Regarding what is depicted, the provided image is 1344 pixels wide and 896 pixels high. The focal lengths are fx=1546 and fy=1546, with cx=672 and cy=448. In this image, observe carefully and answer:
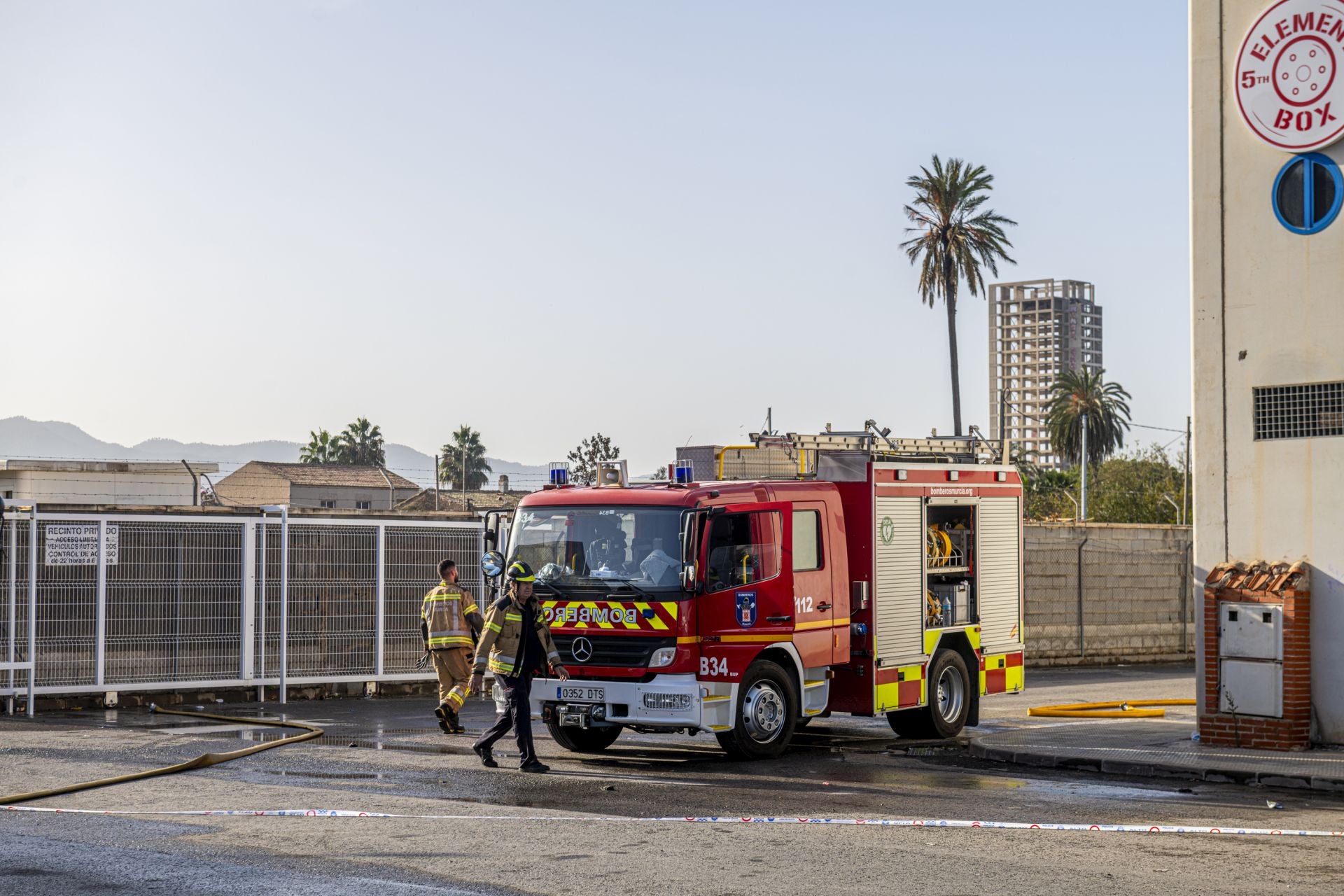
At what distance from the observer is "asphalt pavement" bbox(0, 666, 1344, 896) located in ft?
27.4

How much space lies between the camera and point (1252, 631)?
14.4 m

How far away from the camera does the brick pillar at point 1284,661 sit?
46.3 feet

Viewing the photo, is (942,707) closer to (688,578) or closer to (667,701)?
(667,701)

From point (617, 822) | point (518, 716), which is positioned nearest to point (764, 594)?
point (518, 716)

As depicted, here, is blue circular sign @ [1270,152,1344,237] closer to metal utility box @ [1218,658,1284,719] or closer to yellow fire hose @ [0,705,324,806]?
metal utility box @ [1218,658,1284,719]

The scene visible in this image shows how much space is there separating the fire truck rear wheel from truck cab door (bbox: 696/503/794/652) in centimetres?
248

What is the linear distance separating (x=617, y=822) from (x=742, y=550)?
3.98 meters

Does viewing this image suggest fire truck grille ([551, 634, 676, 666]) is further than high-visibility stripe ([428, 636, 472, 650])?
No

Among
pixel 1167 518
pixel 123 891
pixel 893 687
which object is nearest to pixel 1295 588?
pixel 893 687

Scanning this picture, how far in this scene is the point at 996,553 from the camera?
16.8 meters

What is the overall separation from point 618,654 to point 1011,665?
568 cm

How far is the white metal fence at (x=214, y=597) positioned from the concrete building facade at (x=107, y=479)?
1237cm

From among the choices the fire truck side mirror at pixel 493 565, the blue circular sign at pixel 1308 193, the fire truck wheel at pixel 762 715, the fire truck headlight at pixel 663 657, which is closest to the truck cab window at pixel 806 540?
the fire truck wheel at pixel 762 715

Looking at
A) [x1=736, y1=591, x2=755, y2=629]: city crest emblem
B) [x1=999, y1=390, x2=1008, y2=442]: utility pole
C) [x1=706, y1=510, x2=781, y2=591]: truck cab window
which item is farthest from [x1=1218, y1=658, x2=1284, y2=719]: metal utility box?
[x1=999, y1=390, x2=1008, y2=442]: utility pole
